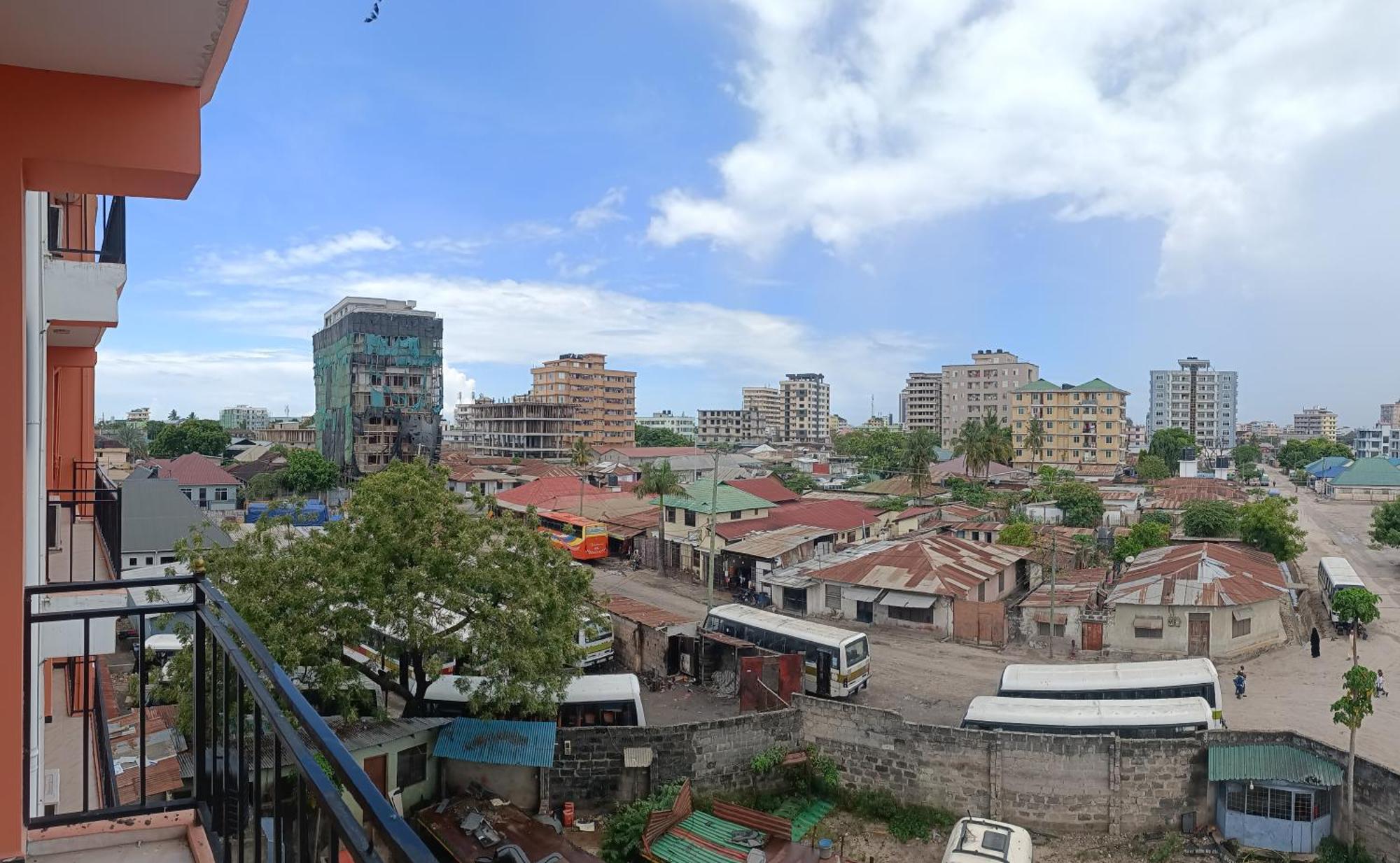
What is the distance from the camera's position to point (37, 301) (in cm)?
498

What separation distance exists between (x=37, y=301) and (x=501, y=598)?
880 centimetres

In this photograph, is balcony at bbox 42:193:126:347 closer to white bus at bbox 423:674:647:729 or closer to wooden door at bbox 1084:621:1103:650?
white bus at bbox 423:674:647:729

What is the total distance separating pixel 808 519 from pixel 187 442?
63629mm

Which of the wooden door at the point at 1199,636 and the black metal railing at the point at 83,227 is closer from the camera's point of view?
the black metal railing at the point at 83,227

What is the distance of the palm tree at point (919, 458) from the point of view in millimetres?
49412

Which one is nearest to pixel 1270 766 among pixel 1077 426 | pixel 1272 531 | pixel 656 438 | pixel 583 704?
pixel 583 704

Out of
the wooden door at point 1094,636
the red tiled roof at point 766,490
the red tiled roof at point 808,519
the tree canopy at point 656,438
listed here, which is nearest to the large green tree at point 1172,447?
the red tiled roof at point 766,490

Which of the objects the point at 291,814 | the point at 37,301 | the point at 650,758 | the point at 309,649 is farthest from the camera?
the point at 650,758

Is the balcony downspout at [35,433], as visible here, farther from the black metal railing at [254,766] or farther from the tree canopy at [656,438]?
the tree canopy at [656,438]

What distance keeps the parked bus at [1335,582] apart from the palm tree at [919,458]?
21.2m

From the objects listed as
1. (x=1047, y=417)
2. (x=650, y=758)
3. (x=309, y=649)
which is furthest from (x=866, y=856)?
(x=1047, y=417)

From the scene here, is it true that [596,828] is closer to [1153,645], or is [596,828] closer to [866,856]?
[866,856]

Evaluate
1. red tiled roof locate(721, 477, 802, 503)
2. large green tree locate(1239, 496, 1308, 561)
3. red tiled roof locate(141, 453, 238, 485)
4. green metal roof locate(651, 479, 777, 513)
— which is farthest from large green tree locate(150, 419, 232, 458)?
large green tree locate(1239, 496, 1308, 561)

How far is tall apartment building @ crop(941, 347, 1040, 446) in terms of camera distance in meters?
105
